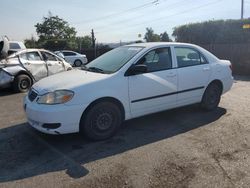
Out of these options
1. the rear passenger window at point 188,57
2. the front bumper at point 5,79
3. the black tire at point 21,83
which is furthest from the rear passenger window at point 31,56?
the rear passenger window at point 188,57

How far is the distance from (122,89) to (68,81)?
925 mm

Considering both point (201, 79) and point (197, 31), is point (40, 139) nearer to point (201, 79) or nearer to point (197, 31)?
point (201, 79)

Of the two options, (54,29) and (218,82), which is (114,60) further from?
(54,29)

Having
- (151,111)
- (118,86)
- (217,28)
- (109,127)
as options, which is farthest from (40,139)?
(217,28)

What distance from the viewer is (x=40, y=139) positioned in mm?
5207

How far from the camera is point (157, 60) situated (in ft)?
19.0

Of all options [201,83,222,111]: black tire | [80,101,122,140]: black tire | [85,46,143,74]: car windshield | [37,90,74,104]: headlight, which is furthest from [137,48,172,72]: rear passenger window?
[37,90,74,104]: headlight

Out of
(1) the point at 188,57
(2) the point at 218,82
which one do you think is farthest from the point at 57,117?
(2) the point at 218,82

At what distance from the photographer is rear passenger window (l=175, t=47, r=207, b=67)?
6.11m

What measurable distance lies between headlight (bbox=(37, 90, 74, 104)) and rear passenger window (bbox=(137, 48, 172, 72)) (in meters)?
1.50

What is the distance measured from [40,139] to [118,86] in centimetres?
165

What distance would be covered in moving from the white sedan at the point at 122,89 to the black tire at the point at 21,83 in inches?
195

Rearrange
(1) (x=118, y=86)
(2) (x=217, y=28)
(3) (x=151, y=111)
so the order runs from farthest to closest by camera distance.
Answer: (2) (x=217, y=28)
(3) (x=151, y=111)
(1) (x=118, y=86)

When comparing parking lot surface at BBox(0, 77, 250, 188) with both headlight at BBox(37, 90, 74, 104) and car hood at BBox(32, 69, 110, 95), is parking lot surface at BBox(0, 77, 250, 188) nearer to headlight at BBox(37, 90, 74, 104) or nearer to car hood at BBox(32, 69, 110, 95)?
headlight at BBox(37, 90, 74, 104)
